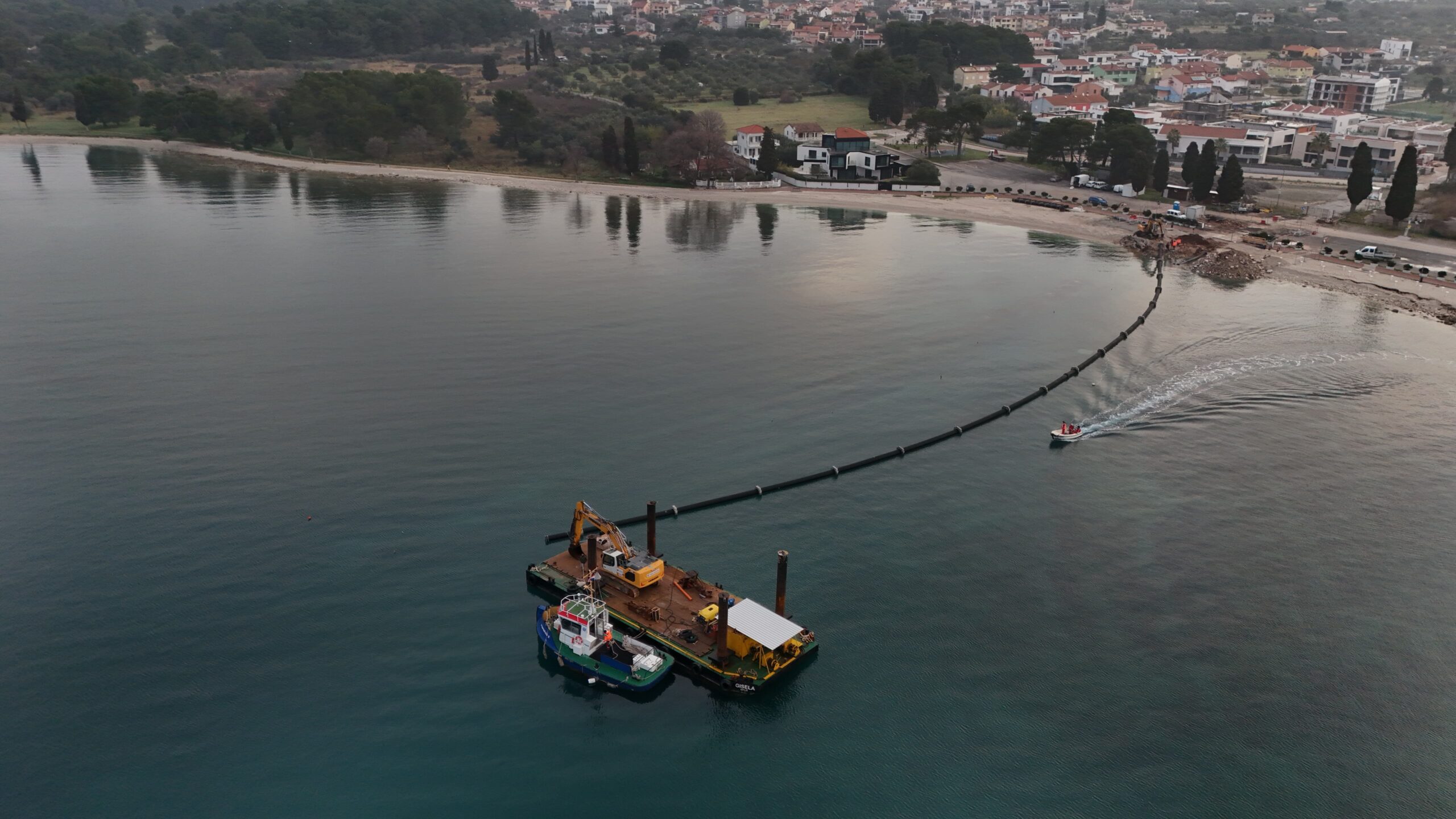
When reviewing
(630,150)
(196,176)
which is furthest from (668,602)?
(196,176)

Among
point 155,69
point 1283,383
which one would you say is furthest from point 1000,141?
point 155,69

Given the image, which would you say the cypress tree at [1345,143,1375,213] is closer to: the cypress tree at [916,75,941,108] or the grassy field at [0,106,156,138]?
the cypress tree at [916,75,941,108]

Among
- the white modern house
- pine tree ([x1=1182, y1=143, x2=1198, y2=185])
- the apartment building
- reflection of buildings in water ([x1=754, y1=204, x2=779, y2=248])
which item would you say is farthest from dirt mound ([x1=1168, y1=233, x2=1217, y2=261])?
the apartment building

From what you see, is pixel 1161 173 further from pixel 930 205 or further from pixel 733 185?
pixel 733 185

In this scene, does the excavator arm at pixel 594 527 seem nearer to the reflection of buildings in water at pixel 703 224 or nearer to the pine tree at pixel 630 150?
the reflection of buildings in water at pixel 703 224

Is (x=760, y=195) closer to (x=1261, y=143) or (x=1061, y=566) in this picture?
(x=1261, y=143)

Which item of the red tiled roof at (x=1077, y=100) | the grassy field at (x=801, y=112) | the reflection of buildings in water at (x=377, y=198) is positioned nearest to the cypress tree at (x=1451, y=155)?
the red tiled roof at (x=1077, y=100)
